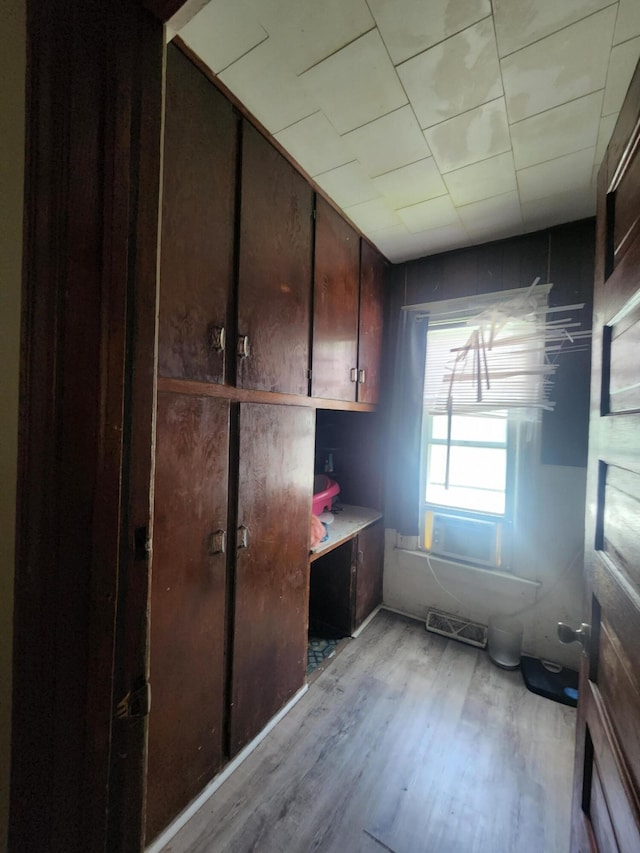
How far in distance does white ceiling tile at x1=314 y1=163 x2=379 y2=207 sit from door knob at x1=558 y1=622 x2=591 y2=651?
5.98 feet

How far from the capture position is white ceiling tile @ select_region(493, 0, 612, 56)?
0.87 meters

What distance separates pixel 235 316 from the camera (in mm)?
1181

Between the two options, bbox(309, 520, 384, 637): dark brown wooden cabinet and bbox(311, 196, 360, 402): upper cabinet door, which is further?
bbox(309, 520, 384, 637): dark brown wooden cabinet

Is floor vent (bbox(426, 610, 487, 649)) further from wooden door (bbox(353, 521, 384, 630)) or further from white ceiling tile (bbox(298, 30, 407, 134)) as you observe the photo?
white ceiling tile (bbox(298, 30, 407, 134))

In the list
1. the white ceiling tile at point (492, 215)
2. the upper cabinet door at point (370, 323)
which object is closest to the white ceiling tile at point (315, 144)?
the upper cabinet door at point (370, 323)

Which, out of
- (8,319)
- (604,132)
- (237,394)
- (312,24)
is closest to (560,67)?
(604,132)

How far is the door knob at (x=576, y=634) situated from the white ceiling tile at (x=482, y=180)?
1.73 metres

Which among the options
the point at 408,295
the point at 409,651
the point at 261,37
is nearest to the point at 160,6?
the point at 261,37

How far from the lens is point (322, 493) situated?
7.09 feet

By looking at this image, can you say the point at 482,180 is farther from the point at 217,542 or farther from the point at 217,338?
the point at 217,542

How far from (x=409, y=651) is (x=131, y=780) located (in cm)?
192

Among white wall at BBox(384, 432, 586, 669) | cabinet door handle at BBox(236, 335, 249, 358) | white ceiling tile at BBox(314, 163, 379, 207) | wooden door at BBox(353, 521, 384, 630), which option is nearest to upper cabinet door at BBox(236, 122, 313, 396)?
cabinet door handle at BBox(236, 335, 249, 358)

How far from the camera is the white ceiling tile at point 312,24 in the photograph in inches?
34.8

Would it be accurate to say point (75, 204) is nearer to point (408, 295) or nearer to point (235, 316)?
point (235, 316)
